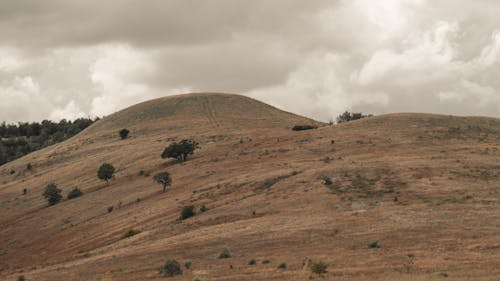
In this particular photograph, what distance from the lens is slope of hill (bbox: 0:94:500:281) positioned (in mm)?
33625

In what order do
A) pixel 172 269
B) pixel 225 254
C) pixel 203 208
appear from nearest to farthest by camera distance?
1. pixel 172 269
2. pixel 225 254
3. pixel 203 208

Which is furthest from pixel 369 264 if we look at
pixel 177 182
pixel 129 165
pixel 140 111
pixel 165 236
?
pixel 140 111

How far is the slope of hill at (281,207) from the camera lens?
3362 cm

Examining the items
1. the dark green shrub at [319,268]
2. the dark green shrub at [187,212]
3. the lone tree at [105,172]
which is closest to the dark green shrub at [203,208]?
the dark green shrub at [187,212]

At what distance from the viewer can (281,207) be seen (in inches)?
2008

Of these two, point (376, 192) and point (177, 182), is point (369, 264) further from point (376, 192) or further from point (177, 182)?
point (177, 182)

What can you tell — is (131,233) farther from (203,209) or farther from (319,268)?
(319,268)

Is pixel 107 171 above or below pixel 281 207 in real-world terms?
above

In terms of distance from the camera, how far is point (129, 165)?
9050cm

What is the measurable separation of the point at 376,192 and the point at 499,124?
47.8 meters

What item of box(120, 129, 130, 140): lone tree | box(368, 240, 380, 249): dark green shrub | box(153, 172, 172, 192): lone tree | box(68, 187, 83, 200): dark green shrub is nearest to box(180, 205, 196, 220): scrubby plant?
box(153, 172, 172, 192): lone tree

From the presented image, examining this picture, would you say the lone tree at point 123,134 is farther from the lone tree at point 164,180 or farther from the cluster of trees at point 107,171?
the lone tree at point 164,180

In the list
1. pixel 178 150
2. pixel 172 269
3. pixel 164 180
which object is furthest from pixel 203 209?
pixel 178 150

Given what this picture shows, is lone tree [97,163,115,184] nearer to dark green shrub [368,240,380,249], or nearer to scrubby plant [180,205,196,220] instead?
scrubby plant [180,205,196,220]
